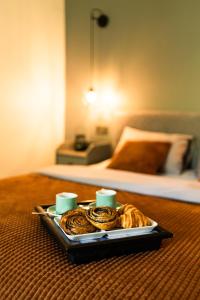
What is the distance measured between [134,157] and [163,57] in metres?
1.17

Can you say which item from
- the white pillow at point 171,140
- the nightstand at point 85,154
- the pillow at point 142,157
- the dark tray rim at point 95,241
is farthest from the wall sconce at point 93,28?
the dark tray rim at point 95,241

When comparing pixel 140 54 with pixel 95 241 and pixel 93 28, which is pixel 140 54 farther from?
pixel 95 241

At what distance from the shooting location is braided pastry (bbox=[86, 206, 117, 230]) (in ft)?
4.15

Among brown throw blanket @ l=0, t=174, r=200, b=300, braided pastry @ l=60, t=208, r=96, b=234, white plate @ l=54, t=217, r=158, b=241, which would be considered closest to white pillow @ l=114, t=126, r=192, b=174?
brown throw blanket @ l=0, t=174, r=200, b=300

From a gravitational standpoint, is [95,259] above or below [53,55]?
below

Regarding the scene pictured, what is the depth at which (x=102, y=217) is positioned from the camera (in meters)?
1.27

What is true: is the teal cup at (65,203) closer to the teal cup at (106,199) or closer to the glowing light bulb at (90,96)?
the teal cup at (106,199)

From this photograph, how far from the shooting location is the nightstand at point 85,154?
357 cm

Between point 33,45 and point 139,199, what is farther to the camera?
point 33,45

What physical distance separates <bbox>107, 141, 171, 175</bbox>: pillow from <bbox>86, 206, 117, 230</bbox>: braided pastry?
5.23 ft

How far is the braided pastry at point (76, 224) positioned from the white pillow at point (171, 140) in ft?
6.01

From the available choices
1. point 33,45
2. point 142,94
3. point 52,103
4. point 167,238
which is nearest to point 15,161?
point 52,103

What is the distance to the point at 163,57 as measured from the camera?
3.47m

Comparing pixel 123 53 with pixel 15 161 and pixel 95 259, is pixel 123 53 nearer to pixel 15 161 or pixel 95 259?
pixel 15 161
